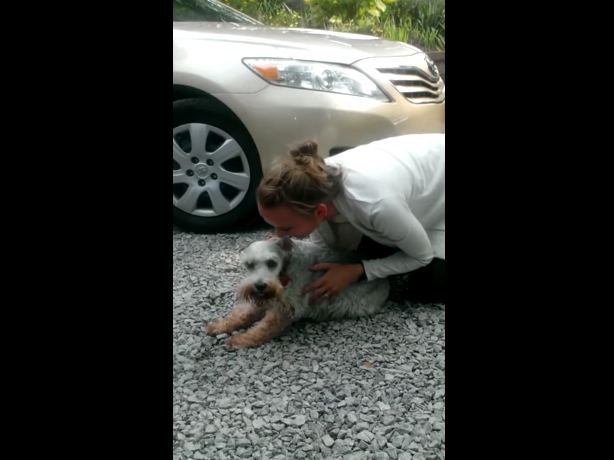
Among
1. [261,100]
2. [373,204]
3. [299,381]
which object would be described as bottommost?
[299,381]

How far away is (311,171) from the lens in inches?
85.7

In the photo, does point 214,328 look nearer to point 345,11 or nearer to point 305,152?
point 305,152

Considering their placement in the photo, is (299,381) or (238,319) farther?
(238,319)

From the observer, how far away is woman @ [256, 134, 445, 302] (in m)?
2.18

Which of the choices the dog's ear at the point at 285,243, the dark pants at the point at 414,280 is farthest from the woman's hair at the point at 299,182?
the dark pants at the point at 414,280

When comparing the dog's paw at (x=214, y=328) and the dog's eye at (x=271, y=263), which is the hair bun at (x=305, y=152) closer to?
the dog's eye at (x=271, y=263)

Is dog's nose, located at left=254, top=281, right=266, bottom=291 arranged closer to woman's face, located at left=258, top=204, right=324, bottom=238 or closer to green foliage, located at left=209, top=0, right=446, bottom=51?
woman's face, located at left=258, top=204, right=324, bottom=238

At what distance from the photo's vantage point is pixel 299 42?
205 centimetres

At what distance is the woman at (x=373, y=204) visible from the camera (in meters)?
2.18

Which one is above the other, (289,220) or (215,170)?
(215,170)

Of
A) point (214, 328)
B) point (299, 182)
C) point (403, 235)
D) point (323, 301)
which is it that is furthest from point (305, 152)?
point (214, 328)

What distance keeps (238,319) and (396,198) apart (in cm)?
73

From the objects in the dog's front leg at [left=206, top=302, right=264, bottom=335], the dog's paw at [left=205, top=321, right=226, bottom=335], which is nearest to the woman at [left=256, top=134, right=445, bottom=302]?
the dog's front leg at [left=206, top=302, right=264, bottom=335]
